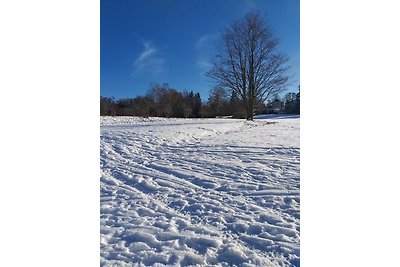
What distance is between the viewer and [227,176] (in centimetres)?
408

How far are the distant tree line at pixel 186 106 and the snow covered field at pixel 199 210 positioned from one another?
14.4 meters

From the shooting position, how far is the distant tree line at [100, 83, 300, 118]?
66.3 ft

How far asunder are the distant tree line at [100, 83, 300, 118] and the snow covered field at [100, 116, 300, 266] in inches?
568

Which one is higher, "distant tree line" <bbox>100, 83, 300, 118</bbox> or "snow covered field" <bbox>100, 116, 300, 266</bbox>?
"distant tree line" <bbox>100, 83, 300, 118</bbox>

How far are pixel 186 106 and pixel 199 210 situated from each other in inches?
936

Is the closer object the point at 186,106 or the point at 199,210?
the point at 199,210

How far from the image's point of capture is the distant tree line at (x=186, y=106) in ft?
66.3

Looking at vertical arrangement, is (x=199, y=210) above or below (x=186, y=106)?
below

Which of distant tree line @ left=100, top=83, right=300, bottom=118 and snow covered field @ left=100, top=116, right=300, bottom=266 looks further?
distant tree line @ left=100, top=83, right=300, bottom=118

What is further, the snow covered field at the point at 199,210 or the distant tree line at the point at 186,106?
the distant tree line at the point at 186,106

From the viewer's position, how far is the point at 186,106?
26.2 m

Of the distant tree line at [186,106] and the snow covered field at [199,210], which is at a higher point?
the distant tree line at [186,106]
